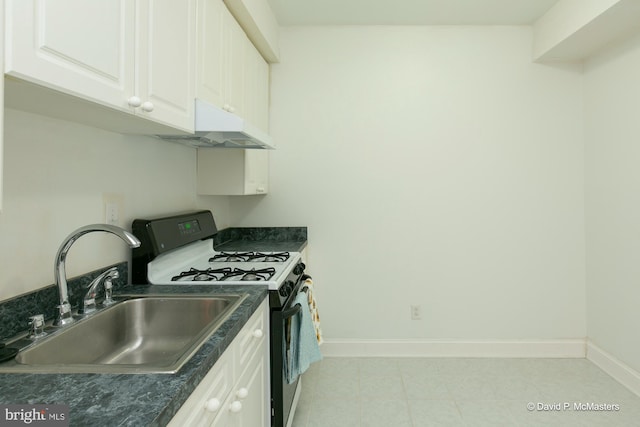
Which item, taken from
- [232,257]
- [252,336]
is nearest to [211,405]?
[252,336]

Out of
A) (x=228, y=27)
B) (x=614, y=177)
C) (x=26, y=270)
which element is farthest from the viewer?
(x=614, y=177)

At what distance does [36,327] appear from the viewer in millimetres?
1108

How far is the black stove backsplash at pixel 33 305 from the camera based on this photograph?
1.09 metres

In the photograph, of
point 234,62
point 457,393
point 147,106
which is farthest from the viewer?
point 457,393

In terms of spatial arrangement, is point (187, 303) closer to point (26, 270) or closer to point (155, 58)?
point (26, 270)

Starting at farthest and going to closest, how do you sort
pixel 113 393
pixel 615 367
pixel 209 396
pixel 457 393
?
pixel 615 367 < pixel 457 393 < pixel 209 396 < pixel 113 393

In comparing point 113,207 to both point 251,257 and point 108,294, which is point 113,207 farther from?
point 251,257

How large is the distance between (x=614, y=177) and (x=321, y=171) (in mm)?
2041

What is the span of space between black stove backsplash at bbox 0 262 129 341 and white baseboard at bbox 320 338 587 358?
6.71 ft

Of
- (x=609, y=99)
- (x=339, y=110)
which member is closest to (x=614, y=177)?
(x=609, y=99)

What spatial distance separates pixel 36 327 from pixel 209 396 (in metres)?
0.55

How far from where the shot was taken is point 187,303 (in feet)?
5.04

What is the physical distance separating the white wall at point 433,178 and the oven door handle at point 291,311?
4.18ft

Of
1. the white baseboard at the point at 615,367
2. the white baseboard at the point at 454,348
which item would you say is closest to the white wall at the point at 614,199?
the white baseboard at the point at 615,367
